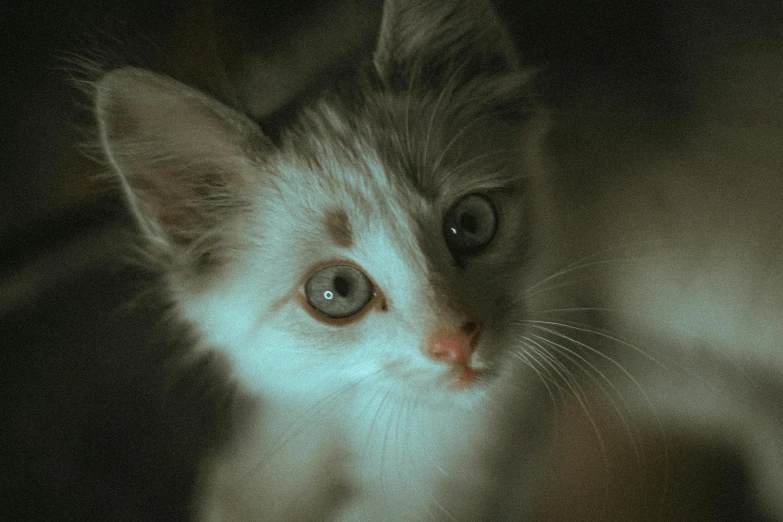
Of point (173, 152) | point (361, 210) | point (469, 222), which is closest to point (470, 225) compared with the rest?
point (469, 222)

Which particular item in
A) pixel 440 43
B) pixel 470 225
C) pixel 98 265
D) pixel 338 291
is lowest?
pixel 98 265

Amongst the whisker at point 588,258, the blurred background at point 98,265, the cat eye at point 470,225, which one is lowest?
the blurred background at point 98,265

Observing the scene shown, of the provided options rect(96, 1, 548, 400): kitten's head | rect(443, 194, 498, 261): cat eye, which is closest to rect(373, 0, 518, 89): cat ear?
rect(96, 1, 548, 400): kitten's head

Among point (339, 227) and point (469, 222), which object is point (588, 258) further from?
point (339, 227)

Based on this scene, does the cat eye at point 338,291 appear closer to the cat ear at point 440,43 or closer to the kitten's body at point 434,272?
the kitten's body at point 434,272

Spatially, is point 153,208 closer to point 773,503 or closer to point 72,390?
point 72,390

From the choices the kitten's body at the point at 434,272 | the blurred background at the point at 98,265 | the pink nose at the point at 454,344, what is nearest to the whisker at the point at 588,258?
the kitten's body at the point at 434,272

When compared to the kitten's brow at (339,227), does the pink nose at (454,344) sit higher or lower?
lower
